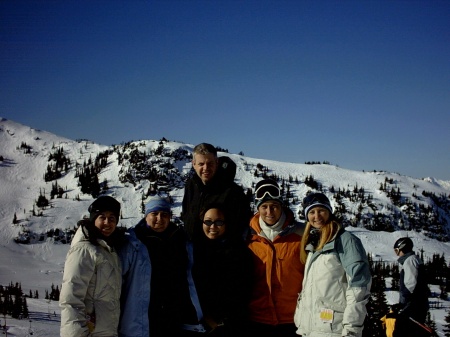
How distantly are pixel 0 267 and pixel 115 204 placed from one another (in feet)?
53.6

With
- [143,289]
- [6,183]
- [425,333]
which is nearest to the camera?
[143,289]

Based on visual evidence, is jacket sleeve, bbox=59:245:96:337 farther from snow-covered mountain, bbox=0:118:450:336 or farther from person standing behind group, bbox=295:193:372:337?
snow-covered mountain, bbox=0:118:450:336

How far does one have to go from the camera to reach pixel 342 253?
3.12 metres

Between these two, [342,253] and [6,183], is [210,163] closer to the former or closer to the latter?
[342,253]

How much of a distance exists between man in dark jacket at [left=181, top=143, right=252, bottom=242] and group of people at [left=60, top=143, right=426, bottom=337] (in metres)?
0.04

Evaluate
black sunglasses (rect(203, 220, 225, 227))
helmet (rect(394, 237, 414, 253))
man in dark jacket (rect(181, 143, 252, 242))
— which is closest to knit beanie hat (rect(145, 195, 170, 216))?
black sunglasses (rect(203, 220, 225, 227))

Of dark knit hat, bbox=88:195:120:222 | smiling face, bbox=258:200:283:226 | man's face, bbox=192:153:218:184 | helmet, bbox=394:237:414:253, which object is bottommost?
helmet, bbox=394:237:414:253

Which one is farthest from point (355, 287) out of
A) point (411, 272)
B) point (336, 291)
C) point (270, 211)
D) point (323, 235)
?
point (411, 272)

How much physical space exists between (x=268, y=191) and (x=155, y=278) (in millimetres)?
1401

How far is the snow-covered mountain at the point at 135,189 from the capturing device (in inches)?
814

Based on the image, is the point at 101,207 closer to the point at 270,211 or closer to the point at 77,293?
the point at 77,293

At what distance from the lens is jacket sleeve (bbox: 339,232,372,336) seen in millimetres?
2893

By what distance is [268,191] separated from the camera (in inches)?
139

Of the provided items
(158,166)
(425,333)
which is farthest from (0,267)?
(425,333)
